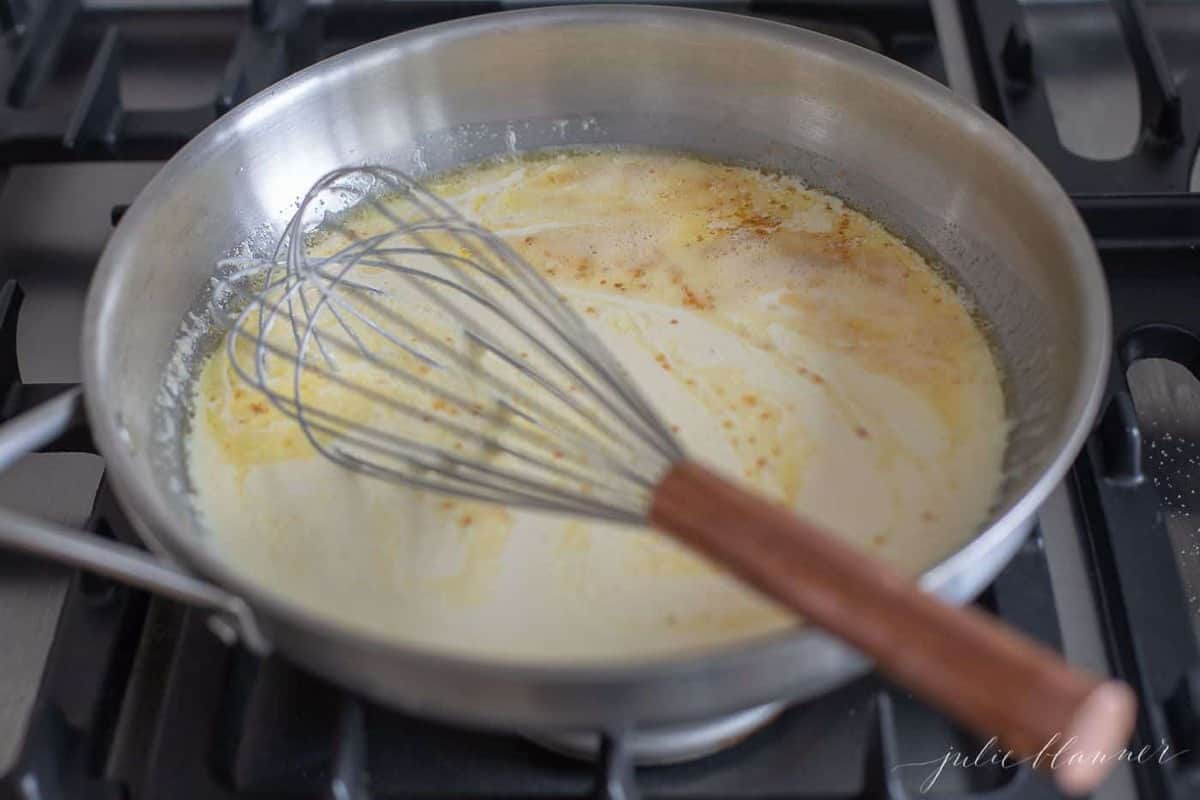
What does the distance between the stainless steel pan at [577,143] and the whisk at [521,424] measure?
4 centimetres

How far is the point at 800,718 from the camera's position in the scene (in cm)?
67

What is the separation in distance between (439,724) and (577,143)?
1.58 ft

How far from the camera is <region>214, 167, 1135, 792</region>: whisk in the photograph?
463 millimetres

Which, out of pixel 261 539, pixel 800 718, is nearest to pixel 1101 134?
pixel 800 718

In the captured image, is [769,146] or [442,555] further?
[769,146]

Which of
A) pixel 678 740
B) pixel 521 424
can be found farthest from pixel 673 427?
pixel 678 740

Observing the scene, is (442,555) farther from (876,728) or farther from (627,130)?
(627,130)

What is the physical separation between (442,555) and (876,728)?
0.84 ft

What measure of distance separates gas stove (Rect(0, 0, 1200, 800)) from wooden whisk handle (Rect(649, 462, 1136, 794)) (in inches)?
5.2
